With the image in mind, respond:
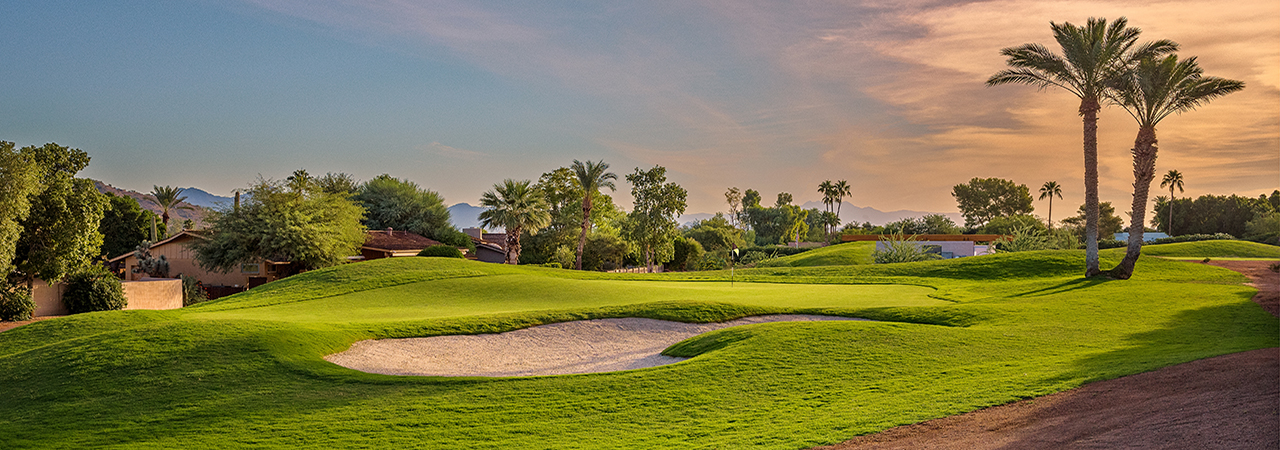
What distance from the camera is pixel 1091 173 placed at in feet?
102

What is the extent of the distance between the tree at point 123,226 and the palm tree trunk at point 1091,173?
77111 mm

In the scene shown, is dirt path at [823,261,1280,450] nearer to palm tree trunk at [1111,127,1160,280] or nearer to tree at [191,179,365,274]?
palm tree trunk at [1111,127,1160,280]

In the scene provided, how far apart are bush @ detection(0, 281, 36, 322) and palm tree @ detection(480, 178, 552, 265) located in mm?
32916

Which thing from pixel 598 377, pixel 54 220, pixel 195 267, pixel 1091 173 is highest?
pixel 1091 173

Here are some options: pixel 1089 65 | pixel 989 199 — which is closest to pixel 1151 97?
pixel 1089 65

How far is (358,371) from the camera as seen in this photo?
1326 cm

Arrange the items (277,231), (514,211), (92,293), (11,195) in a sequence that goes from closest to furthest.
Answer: (11,195), (92,293), (277,231), (514,211)

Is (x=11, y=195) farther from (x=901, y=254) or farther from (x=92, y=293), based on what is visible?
(x=901, y=254)

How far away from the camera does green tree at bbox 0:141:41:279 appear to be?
27234mm

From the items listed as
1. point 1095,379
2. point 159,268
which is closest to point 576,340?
point 1095,379

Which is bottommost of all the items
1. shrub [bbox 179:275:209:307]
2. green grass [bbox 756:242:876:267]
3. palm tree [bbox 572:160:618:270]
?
shrub [bbox 179:275:209:307]

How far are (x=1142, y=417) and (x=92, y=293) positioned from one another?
1511 inches

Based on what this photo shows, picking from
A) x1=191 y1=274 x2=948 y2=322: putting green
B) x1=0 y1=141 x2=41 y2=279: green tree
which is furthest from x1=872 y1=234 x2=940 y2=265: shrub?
x1=0 y1=141 x2=41 y2=279: green tree

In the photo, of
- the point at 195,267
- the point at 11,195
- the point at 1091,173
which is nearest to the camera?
the point at 11,195
